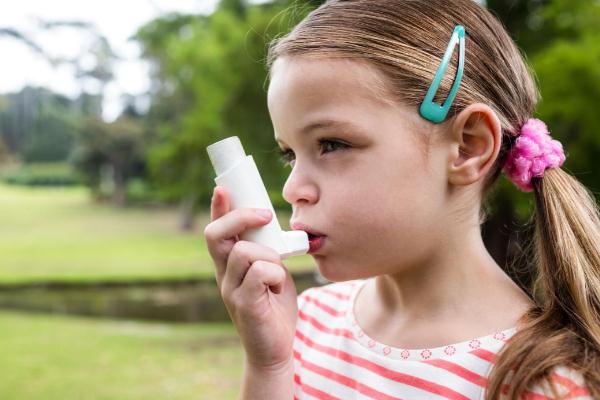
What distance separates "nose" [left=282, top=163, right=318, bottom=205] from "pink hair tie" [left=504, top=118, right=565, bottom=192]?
39cm

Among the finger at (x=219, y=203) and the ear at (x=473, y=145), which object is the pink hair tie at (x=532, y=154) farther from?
the finger at (x=219, y=203)

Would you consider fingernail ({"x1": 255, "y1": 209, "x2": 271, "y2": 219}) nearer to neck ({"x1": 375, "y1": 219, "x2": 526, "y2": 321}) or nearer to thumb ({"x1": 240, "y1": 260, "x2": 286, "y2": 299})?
thumb ({"x1": 240, "y1": 260, "x2": 286, "y2": 299})

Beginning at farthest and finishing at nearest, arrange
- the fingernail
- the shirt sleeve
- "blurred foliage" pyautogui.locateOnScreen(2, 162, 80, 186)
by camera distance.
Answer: "blurred foliage" pyautogui.locateOnScreen(2, 162, 80, 186) → the shirt sleeve → the fingernail

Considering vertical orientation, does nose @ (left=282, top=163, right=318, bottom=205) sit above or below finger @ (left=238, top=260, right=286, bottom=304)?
above

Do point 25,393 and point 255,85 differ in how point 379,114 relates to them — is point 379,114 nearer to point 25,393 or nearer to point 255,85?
point 25,393

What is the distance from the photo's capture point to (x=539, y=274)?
4.00 feet

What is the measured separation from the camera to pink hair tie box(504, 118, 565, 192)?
1200 mm

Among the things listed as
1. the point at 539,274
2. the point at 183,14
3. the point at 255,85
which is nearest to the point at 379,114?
the point at 539,274

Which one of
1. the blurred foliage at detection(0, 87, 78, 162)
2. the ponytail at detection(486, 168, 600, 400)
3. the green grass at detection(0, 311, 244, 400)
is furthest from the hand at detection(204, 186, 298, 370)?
the blurred foliage at detection(0, 87, 78, 162)

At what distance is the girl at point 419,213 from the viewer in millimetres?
1074

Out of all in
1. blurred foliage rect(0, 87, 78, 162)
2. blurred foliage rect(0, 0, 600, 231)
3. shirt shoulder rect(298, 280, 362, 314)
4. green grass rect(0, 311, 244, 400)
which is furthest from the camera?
blurred foliage rect(0, 87, 78, 162)

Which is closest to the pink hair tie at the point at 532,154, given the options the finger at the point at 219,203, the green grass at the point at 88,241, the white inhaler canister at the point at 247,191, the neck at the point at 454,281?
the neck at the point at 454,281

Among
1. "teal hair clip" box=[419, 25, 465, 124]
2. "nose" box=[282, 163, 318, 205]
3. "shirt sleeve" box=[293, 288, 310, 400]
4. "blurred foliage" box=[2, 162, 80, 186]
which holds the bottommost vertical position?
"blurred foliage" box=[2, 162, 80, 186]

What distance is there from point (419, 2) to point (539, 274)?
54cm
